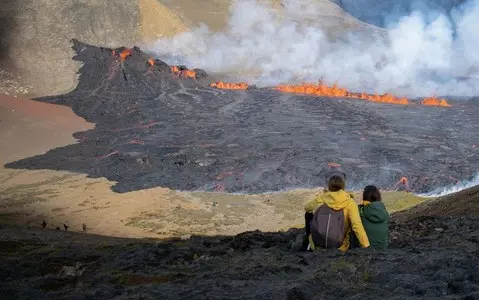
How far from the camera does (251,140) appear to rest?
69.4 feet

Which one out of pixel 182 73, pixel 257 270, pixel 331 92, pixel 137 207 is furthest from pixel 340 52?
pixel 257 270

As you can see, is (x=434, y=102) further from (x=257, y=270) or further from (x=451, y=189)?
(x=257, y=270)

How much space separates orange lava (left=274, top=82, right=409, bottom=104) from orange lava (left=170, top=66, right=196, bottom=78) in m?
6.51

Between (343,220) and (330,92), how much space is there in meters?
30.9

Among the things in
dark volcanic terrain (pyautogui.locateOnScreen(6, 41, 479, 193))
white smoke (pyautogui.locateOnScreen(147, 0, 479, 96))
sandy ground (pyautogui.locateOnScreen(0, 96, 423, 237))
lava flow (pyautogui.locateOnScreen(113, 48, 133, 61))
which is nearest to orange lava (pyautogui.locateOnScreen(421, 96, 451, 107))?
dark volcanic terrain (pyautogui.locateOnScreen(6, 41, 479, 193))

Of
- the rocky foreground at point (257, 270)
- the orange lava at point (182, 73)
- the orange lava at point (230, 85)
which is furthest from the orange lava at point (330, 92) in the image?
the rocky foreground at point (257, 270)

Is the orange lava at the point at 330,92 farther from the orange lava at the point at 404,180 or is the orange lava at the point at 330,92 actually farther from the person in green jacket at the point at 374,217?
the person in green jacket at the point at 374,217

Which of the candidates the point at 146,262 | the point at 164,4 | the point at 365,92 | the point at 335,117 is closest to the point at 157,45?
the point at 164,4

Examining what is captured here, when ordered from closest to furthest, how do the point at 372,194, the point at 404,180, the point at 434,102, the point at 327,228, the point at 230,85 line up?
the point at 327,228, the point at 372,194, the point at 404,180, the point at 434,102, the point at 230,85

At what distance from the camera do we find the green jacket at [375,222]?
547 cm

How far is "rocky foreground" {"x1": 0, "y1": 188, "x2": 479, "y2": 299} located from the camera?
175 inches

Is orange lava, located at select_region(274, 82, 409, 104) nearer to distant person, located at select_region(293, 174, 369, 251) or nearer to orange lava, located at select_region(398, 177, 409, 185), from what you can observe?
orange lava, located at select_region(398, 177, 409, 185)

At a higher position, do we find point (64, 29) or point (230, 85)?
point (64, 29)

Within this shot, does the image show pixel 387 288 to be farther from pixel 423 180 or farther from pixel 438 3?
pixel 438 3
